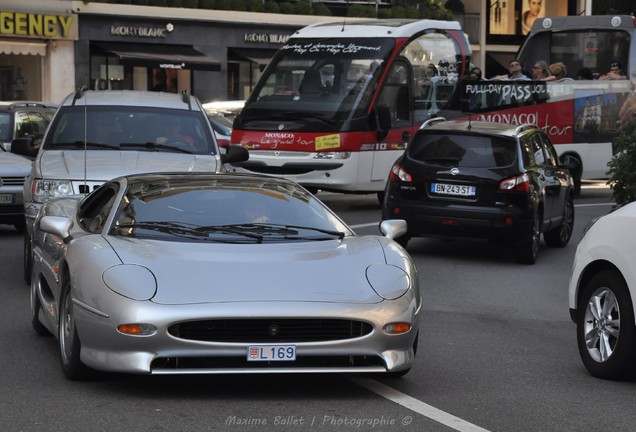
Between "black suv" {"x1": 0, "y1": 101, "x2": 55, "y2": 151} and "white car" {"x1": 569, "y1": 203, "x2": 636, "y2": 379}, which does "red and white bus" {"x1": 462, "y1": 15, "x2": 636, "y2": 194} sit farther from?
"white car" {"x1": 569, "y1": 203, "x2": 636, "y2": 379}

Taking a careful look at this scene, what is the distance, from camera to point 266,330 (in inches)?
283

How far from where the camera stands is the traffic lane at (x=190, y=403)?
666 cm

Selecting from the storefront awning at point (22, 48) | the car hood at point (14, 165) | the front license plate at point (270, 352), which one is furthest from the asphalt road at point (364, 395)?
the storefront awning at point (22, 48)

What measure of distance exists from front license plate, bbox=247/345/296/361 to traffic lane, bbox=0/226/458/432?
25cm

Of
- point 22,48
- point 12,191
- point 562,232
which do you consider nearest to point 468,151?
point 562,232

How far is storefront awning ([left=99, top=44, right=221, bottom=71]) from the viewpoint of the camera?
4406cm

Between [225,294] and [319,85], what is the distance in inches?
584

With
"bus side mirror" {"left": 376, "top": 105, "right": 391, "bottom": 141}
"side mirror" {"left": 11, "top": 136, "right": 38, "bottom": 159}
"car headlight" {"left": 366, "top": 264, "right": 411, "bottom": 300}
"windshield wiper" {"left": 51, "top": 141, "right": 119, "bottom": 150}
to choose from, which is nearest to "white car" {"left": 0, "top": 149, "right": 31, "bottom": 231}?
"side mirror" {"left": 11, "top": 136, "right": 38, "bottom": 159}

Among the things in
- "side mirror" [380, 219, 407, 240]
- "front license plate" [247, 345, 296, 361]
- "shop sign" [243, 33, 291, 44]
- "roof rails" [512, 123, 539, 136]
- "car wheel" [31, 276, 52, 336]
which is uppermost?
"shop sign" [243, 33, 291, 44]

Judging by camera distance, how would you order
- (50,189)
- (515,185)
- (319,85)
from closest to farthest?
(50,189) → (515,185) → (319,85)

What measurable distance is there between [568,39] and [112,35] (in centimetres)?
1995

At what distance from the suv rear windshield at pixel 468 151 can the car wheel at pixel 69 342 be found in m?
Answer: 8.01

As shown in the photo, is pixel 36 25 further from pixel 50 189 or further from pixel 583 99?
pixel 50 189

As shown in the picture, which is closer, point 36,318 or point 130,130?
point 36,318
